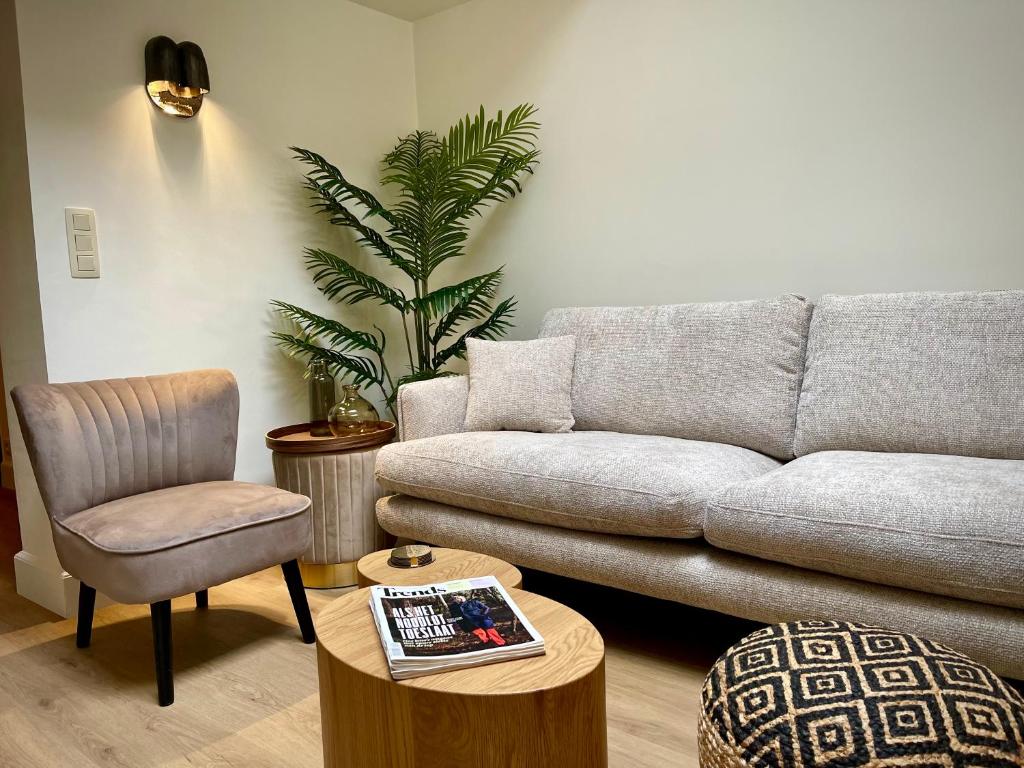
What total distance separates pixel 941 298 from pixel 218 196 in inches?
99.7

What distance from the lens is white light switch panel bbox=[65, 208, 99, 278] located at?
245cm

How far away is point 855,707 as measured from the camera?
3.05ft

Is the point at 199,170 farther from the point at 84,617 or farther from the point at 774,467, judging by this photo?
the point at 774,467

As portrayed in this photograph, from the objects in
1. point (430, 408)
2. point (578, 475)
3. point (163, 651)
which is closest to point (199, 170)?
point (430, 408)

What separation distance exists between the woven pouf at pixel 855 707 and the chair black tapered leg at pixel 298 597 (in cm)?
139

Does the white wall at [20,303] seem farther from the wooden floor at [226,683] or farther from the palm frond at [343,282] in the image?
the palm frond at [343,282]

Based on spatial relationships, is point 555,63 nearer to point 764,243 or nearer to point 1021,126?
point 764,243

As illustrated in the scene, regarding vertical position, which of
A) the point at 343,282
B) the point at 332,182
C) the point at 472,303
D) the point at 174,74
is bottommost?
the point at 472,303

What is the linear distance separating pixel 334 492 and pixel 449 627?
142 cm

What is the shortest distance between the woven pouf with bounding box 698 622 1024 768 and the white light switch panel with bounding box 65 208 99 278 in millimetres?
2343

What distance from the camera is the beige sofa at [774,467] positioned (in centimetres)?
151

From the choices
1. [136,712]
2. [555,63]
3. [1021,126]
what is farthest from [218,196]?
[1021,126]

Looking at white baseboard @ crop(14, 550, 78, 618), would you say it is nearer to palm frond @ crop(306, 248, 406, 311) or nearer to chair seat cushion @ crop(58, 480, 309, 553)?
chair seat cushion @ crop(58, 480, 309, 553)

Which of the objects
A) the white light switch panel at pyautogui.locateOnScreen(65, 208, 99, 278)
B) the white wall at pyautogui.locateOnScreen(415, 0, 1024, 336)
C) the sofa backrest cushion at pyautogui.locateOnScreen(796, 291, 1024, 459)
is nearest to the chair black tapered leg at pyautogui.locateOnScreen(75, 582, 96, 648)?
the white light switch panel at pyautogui.locateOnScreen(65, 208, 99, 278)
